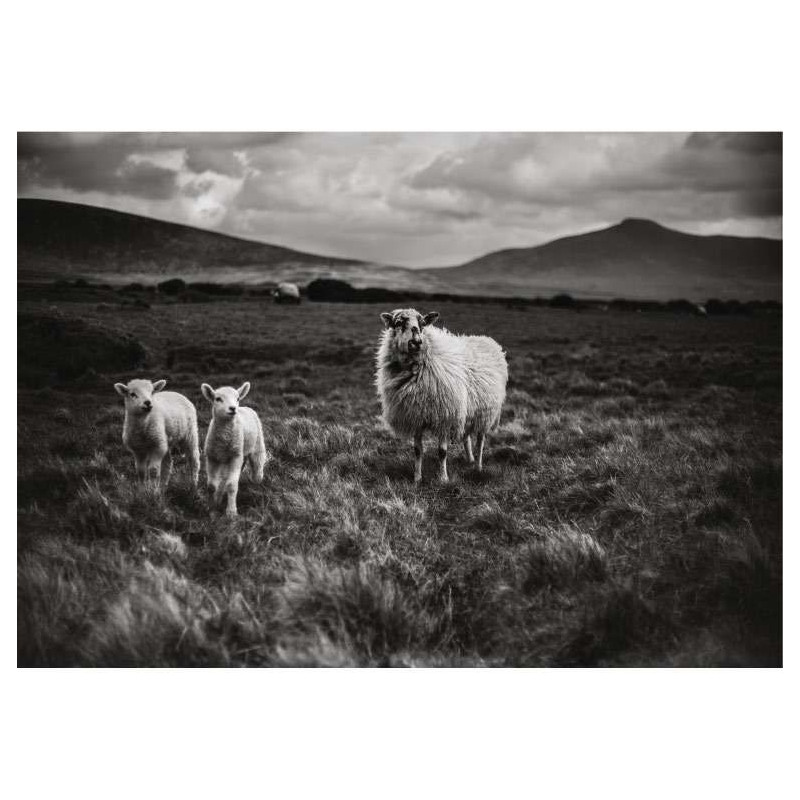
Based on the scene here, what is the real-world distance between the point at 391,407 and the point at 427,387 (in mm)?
521

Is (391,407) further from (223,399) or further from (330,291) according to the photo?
(223,399)

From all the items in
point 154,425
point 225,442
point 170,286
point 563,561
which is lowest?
point 563,561

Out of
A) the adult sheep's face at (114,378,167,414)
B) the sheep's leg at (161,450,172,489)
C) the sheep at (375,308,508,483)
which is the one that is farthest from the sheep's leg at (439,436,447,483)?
the adult sheep's face at (114,378,167,414)

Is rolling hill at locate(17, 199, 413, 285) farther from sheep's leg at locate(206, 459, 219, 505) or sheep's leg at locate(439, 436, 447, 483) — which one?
sheep's leg at locate(206, 459, 219, 505)

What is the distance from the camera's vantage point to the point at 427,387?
6.95 m

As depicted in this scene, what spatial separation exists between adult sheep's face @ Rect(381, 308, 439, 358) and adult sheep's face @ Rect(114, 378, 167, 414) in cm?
255

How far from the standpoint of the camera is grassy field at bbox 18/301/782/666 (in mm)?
4590

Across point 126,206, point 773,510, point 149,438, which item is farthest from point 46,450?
point 773,510

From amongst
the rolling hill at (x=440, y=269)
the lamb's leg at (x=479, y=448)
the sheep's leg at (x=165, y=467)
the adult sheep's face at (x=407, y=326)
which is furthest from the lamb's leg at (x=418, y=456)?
the sheep's leg at (x=165, y=467)

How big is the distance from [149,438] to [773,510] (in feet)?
20.8

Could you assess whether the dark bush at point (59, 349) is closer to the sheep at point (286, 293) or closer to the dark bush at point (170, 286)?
the dark bush at point (170, 286)

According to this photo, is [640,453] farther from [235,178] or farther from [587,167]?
[235,178]

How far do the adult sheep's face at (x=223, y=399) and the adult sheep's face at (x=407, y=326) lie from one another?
73.4 inches

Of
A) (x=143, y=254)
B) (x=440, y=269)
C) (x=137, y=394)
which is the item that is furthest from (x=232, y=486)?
(x=440, y=269)
